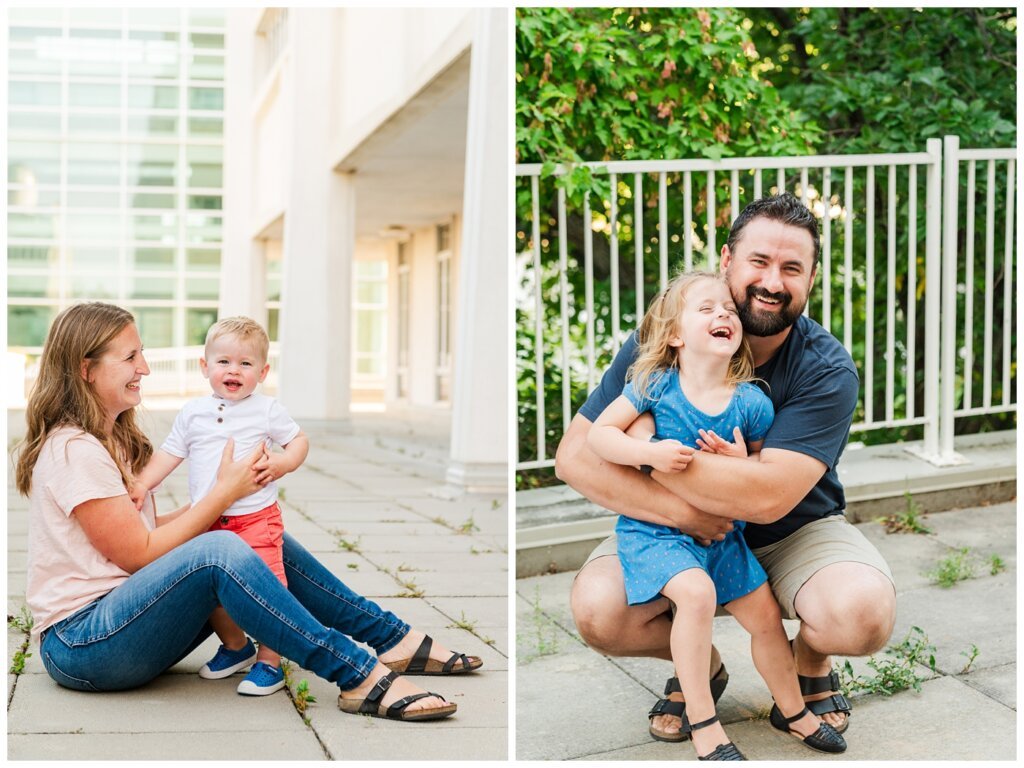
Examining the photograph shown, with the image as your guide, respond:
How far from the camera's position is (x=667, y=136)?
5.63 meters

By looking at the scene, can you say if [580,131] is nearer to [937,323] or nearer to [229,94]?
[937,323]

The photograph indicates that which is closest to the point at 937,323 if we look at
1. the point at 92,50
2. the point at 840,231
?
the point at 840,231

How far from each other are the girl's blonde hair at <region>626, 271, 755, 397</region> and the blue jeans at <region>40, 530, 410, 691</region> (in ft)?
3.38

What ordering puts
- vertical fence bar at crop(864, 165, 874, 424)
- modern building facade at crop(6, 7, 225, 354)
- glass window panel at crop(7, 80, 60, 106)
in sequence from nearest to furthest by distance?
vertical fence bar at crop(864, 165, 874, 424) < glass window panel at crop(7, 80, 60, 106) < modern building facade at crop(6, 7, 225, 354)

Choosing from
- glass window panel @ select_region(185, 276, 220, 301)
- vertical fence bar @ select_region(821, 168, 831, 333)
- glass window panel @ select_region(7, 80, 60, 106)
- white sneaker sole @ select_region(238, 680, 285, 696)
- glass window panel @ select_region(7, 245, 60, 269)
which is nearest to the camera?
white sneaker sole @ select_region(238, 680, 285, 696)

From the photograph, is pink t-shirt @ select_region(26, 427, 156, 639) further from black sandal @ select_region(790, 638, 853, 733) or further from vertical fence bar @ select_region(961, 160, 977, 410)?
vertical fence bar @ select_region(961, 160, 977, 410)

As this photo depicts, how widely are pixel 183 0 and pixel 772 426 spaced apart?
273 cm

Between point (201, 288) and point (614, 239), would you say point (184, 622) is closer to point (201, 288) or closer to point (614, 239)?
point (614, 239)

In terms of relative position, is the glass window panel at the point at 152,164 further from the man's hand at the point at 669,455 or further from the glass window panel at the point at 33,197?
the man's hand at the point at 669,455

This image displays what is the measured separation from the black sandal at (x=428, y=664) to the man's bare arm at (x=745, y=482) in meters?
0.91

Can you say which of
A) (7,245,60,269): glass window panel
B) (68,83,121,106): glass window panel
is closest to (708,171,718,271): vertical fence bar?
(7,245,60,269): glass window panel

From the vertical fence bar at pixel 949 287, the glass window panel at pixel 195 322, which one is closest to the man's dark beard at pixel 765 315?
the vertical fence bar at pixel 949 287

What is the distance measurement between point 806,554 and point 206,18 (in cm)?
2261

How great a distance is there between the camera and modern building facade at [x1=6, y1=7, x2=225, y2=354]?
890 inches
